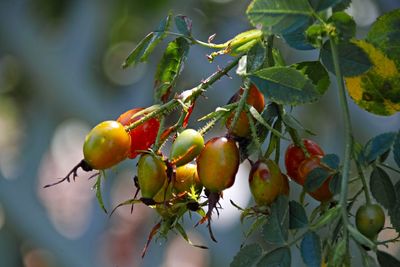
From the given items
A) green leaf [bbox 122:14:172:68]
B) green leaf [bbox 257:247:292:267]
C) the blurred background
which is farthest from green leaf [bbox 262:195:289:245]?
the blurred background

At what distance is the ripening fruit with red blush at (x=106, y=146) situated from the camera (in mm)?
364

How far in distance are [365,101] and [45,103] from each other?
1.48 meters

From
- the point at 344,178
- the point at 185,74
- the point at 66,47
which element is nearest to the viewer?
the point at 344,178

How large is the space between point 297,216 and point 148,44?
125 mm

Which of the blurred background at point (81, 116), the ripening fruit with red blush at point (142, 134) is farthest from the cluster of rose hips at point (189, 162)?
the blurred background at point (81, 116)

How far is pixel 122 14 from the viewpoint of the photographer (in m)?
1.66

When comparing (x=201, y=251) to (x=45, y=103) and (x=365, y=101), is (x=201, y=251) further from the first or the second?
(x=365, y=101)

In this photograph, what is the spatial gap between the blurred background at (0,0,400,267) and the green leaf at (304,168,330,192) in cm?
120

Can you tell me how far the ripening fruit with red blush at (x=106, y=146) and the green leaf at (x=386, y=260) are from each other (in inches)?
5.1

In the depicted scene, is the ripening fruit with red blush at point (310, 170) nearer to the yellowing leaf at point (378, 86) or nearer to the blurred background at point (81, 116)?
the yellowing leaf at point (378, 86)

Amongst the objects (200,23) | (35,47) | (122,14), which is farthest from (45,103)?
(200,23)

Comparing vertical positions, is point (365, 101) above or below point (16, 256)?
above

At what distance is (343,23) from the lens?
0.34 m

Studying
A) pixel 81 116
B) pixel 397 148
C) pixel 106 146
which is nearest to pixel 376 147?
pixel 397 148
